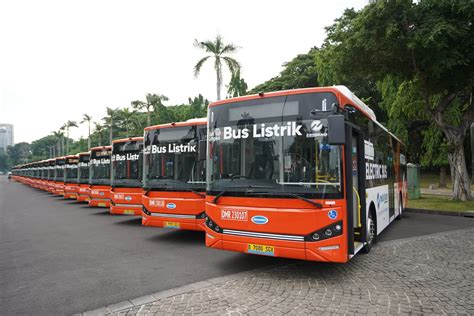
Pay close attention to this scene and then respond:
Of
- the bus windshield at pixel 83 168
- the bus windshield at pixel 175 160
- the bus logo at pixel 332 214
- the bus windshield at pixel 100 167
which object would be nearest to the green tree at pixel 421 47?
the bus windshield at pixel 175 160

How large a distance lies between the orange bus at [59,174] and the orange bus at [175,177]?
18.2 metres

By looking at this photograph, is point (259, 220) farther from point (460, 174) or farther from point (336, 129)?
point (460, 174)

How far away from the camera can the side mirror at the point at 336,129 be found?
472cm

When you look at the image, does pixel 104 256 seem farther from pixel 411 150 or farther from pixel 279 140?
pixel 411 150

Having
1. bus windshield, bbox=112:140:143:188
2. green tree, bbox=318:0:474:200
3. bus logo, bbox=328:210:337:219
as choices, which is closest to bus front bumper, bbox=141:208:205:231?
bus windshield, bbox=112:140:143:188

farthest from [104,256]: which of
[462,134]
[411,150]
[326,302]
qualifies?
[411,150]

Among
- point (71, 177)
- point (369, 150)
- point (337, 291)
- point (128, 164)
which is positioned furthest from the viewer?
point (71, 177)

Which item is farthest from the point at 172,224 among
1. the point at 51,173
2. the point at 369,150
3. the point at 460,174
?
the point at 51,173

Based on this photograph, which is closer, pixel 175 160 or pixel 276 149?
pixel 276 149

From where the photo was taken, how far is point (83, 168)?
19.3 metres

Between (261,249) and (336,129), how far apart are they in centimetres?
224

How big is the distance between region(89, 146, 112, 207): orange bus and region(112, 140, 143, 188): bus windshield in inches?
119

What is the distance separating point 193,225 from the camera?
8.27m

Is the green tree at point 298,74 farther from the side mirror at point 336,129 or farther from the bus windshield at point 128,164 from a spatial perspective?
the side mirror at point 336,129
